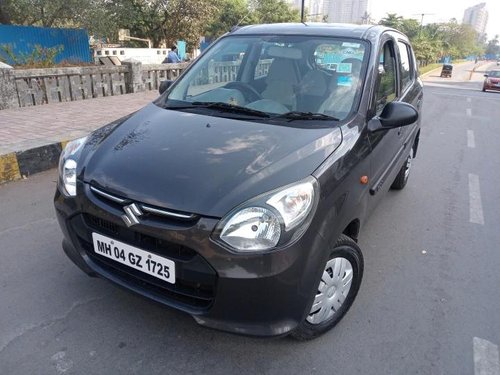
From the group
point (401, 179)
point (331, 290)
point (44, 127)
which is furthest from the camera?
point (44, 127)

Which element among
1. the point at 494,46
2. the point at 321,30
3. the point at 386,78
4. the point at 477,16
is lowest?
the point at 494,46

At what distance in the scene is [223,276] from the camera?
1904mm

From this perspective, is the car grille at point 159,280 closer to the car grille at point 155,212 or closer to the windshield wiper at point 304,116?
the car grille at point 155,212

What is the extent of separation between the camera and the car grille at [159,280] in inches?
76.8

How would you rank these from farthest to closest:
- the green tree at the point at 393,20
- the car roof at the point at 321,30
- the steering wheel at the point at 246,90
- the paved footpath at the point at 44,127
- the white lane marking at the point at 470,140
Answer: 1. the green tree at the point at 393,20
2. the white lane marking at the point at 470,140
3. the paved footpath at the point at 44,127
4. the car roof at the point at 321,30
5. the steering wheel at the point at 246,90

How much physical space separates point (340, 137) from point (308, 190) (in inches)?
23.1

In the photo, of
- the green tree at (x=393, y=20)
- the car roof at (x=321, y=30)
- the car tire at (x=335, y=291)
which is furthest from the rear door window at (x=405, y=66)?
the green tree at (x=393, y=20)

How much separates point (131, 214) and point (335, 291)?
125 centimetres

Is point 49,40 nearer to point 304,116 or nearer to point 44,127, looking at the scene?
point 44,127

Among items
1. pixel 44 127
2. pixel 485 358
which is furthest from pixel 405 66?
pixel 44 127

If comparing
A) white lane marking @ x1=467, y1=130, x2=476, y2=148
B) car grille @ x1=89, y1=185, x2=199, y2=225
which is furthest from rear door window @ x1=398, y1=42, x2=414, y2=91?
white lane marking @ x1=467, y1=130, x2=476, y2=148

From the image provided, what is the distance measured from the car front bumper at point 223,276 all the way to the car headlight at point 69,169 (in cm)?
27

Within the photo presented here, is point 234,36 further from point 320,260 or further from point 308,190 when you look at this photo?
point 320,260

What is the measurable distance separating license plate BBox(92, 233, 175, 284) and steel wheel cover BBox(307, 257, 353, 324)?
0.83 metres
